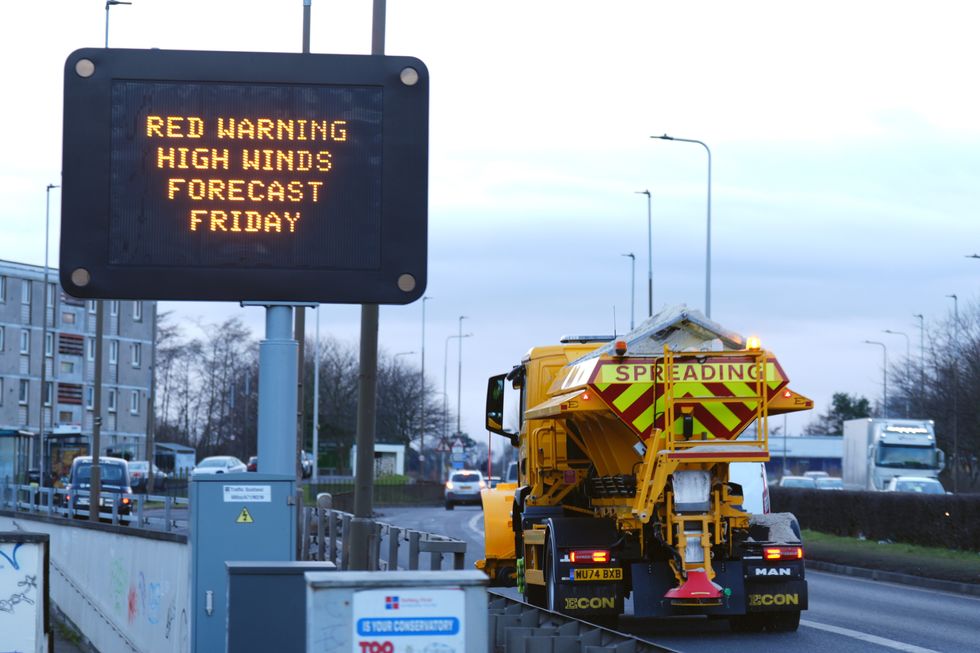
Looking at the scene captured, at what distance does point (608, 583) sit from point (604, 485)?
139 cm

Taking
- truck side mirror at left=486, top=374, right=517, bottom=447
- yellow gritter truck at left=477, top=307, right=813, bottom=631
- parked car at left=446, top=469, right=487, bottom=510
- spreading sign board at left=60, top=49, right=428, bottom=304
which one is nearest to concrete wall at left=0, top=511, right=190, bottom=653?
spreading sign board at left=60, top=49, right=428, bottom=304

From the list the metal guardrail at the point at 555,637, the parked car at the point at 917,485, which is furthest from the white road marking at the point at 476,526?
the metal guardrail at the point at 555,637

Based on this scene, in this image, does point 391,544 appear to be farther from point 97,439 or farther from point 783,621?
point 97,439

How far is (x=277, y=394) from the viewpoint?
37.0 ft

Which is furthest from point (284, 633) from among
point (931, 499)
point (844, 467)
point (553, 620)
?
point (844, 467)

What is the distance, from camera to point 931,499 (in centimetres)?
3334

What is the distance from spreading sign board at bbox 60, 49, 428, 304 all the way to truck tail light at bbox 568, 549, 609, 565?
6009 millimetres

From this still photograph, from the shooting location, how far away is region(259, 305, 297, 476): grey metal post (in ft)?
36.3

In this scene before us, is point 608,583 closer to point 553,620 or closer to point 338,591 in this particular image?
point 553,620

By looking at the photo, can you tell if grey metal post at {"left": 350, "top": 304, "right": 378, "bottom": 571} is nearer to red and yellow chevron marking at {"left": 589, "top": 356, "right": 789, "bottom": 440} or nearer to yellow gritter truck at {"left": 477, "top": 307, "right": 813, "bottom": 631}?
yellow gritter truck at {"left": 477, "top": 307, "right": 813, "bottom": 631}

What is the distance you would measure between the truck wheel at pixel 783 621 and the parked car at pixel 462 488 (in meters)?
51.0

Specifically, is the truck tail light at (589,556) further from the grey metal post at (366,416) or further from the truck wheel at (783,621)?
the grey metal post at (366,416)

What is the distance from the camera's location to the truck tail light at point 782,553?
1633cm

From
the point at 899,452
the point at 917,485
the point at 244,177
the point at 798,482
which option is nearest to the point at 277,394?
the point at 244,177
